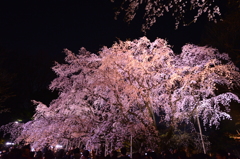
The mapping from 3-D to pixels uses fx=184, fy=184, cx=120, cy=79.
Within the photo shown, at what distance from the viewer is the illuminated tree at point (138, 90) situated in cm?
948

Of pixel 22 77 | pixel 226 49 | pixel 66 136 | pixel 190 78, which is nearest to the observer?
pixel 190 78

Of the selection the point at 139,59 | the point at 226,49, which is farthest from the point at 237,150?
the point at 139,59

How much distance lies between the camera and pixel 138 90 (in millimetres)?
9461

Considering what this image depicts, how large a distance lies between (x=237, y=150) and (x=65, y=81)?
1639cm

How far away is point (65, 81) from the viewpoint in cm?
1162

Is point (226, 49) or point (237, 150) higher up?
point (226, 49)

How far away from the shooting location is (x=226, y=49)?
13727 millimetres

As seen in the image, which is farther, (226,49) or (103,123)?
(226,49)

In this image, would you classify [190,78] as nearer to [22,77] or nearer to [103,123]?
[103,123]

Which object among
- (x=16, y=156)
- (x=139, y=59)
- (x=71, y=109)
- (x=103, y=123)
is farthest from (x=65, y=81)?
(x=16, y=156)

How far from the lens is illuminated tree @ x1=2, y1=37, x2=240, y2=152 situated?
9.48m

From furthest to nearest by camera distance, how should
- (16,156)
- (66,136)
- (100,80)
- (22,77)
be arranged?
(22,77)
(66,136)
(100,80)
(16,156)

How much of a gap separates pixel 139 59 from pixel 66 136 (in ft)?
20.7

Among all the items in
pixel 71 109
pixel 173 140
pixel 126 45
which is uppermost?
pixel 126 45
